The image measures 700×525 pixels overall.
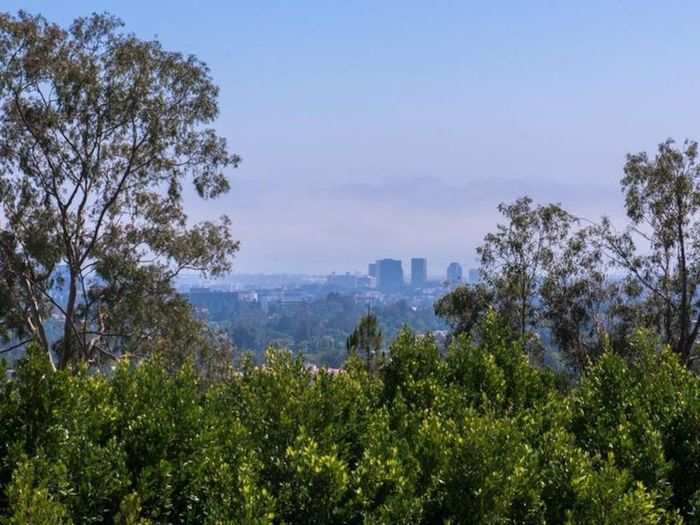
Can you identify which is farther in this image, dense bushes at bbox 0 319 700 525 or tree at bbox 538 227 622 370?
tree at bbox 538 227 622 370

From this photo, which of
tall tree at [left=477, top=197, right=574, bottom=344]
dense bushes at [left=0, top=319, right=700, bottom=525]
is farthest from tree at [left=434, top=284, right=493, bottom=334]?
dense bushes at [left=0, top=319, right=700, bottom=525]

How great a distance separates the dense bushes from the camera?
4422 mm

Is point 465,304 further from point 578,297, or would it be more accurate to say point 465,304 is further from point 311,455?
point 311,455

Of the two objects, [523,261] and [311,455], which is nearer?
[311,455]

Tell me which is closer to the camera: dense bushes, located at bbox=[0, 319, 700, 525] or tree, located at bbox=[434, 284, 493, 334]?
dense bushes, located at bbox=[0, 319, 700, 525]

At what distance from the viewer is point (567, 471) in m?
4.80

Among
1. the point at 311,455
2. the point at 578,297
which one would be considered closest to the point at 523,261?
the point at 578,297

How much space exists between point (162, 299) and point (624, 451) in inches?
706

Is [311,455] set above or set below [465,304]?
below

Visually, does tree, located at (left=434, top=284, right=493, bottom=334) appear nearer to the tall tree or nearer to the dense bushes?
the tall tree

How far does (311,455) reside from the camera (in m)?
4.51

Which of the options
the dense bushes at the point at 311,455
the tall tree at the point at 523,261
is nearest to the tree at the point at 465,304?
the tall tree at the point at 523,261

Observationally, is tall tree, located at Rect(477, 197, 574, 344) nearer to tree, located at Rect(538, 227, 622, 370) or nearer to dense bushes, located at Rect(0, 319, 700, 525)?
tree, located at Rect(538, 227, 622, 370)

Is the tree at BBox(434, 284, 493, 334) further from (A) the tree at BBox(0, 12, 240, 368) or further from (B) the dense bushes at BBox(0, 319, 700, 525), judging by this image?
(B) the dense bushes at BBox(0, 319, 700, 525)
